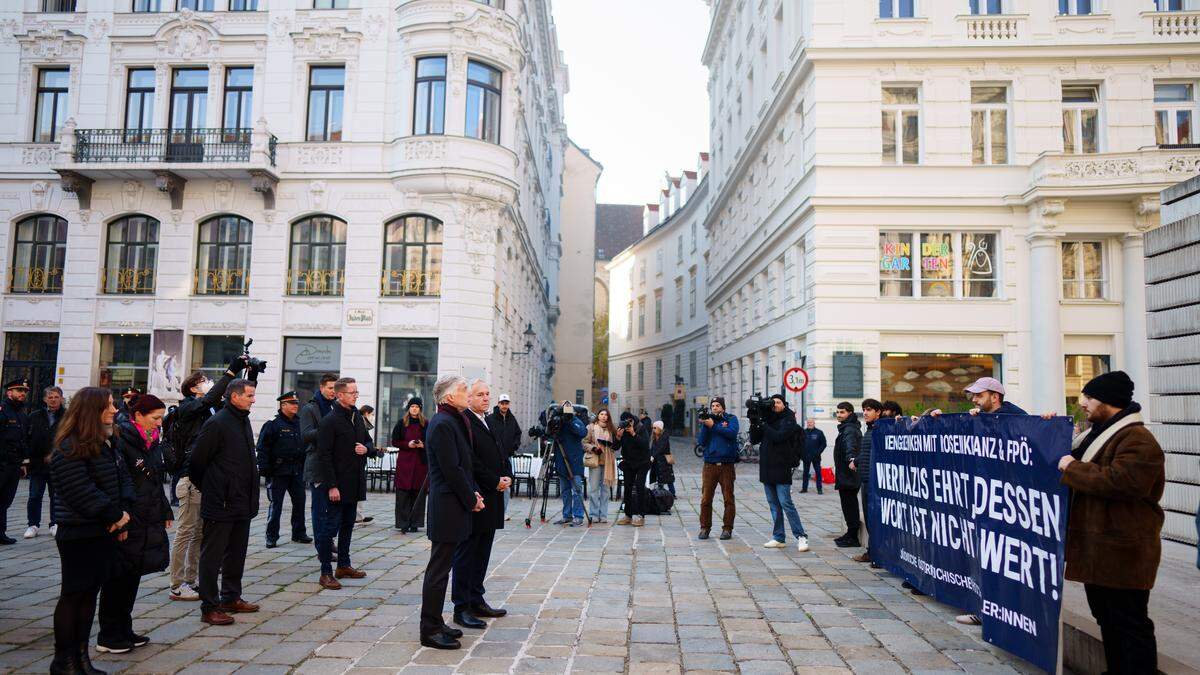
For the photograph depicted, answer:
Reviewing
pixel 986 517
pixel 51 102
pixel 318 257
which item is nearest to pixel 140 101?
pixel 51 102

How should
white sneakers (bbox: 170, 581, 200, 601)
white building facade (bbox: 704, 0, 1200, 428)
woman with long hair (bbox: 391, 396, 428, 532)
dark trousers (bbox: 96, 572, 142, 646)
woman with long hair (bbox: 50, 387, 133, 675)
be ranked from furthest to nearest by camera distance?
white building facade (bbox: 704, 0, 1200, 428) → woman with long hair (bbox: 391, 396, 428, 532) → white sneakers (bbox: 170, 581, 200, 601) → dark trousers (bbox: 96, 572, 142, 646) → woman with long hair (bbox: 50, 387, 133, 675)

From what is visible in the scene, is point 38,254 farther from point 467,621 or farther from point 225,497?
point 467,621

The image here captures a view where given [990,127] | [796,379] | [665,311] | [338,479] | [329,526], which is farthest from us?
[665,311]

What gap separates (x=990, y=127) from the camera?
2206 centimetres

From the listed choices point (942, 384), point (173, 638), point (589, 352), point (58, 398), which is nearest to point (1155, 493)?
point (173, 638)

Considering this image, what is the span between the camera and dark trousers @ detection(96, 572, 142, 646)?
553 centimetres

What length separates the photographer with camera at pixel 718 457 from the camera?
11048 millimetres

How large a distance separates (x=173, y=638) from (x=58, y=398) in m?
6.74

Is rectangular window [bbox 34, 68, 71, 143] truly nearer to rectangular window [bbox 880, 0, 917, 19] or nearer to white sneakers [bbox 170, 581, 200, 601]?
white sneakers [bbox 170, 581, 200, 601]

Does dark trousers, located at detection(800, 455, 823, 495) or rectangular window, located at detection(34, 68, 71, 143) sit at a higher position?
rectangular window, located at detection(34, 68, 71, 143)

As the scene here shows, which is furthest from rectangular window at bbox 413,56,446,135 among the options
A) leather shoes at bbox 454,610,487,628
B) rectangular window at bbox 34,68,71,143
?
leather shoes at bbox 454,610,487,628

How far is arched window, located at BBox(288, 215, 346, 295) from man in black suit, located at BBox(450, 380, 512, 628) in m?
17.0

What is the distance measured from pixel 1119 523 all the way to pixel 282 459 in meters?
9.23

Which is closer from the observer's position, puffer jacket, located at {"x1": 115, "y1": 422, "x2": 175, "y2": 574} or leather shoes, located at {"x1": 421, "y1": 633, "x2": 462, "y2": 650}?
puffer jacket, located at {"x1": 115, "y1": 422, "x2": 175, "y2": 574}
